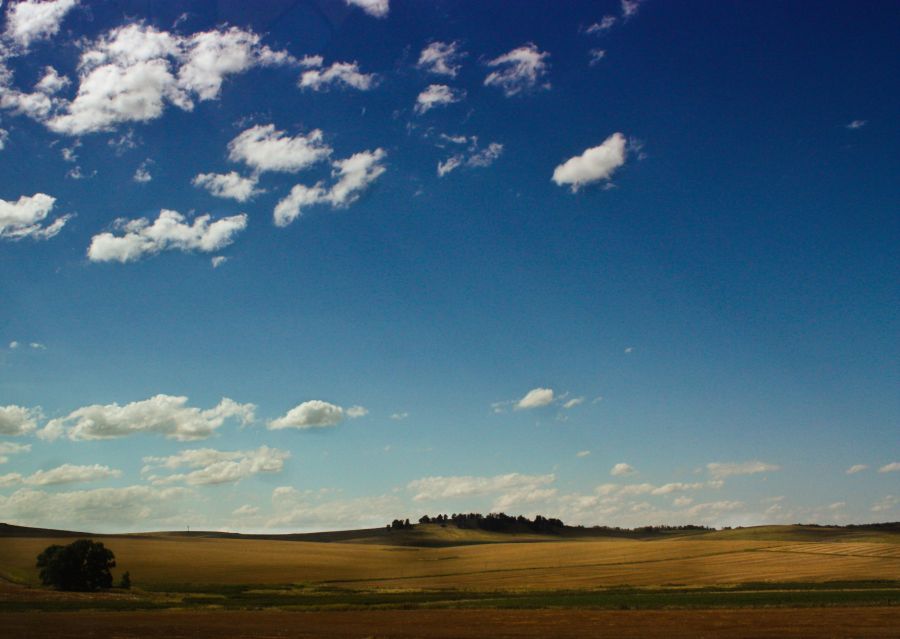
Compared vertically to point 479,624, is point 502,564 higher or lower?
lower

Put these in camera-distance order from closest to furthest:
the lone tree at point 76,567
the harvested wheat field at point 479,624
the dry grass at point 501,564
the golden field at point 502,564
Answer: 1. the harvested wheat field at point 479,624
2. the lone tree at point 76,567
3. the golden field at point 502,564
4. the dry grass at point 501,564

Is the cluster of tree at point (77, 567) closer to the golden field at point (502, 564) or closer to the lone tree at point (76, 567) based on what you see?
the lone tree at point (76, 567)

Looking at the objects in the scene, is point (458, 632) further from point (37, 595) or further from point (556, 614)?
point (37, 595)

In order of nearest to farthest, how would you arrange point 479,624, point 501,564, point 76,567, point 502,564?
point 479,624 → point 76,567 → point 502,564 → point 501,564

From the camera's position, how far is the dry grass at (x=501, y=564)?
8762 centimetres

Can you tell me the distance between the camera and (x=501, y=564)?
13162cm

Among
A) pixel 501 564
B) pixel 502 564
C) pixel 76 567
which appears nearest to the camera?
pixel 76 567

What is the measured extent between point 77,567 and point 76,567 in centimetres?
10

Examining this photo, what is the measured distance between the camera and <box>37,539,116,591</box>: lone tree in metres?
83.3

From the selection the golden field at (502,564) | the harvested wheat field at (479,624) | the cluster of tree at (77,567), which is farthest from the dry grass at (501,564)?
the harvested wheat field at (479,624)

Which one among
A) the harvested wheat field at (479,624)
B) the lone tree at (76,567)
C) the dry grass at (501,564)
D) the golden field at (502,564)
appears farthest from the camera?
the dry grass at (501,564)

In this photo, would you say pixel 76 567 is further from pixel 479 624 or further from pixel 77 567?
pixel 479 624

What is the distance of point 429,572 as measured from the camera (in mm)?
124312

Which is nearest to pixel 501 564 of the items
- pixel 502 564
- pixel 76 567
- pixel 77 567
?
pixel 502 564
